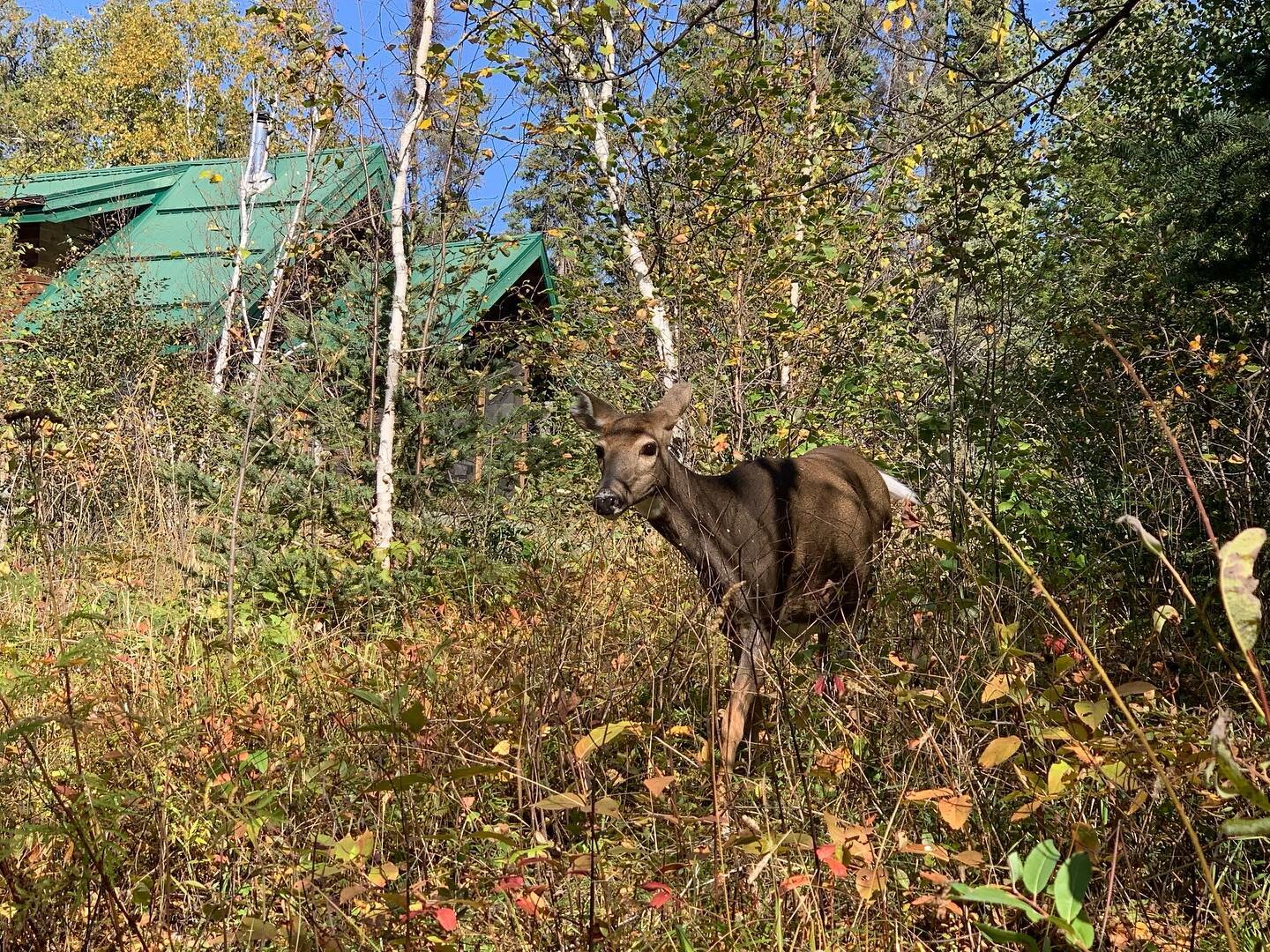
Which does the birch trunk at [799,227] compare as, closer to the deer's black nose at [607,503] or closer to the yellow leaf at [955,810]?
the deer's black nose at [607,503]

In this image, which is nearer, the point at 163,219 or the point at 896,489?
the point at 896,489

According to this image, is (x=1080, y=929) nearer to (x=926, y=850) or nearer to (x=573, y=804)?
(x=573, y=804)

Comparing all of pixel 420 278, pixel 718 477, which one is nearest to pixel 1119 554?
pixel 718 477

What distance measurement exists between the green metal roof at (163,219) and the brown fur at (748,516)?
940 centimetres

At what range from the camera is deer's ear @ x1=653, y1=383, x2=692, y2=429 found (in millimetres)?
6230

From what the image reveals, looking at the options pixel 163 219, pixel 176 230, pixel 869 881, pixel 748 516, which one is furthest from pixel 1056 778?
pixel 163 219

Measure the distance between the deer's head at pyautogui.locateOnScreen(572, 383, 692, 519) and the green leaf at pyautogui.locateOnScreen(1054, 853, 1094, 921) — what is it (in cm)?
404

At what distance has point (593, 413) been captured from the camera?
6.34m

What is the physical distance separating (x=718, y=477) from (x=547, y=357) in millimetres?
4677

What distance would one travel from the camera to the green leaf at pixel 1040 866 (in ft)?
4.98

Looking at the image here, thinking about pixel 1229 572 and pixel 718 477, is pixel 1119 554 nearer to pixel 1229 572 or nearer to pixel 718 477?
pixel 718 477

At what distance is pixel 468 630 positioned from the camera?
5.45 metres

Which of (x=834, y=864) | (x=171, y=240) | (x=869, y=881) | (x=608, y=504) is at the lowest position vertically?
(x=869, y=881)

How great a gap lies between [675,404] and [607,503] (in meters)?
1.11
